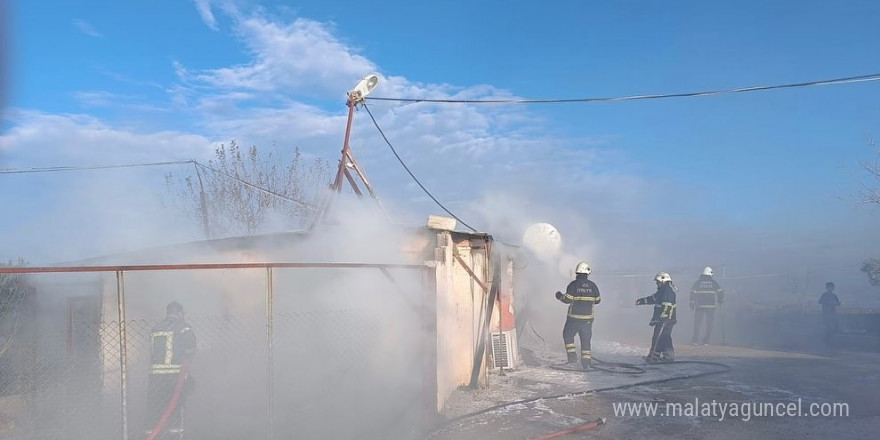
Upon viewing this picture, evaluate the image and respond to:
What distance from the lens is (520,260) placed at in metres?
14.0

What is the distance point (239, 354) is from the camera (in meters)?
9.86

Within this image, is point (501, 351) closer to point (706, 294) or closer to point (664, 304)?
point (664, 304)

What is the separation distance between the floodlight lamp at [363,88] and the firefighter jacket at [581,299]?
680 cm

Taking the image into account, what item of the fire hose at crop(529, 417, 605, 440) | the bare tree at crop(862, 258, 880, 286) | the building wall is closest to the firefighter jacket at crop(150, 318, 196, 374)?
the building wall

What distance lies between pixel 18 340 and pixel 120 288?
6229 mm

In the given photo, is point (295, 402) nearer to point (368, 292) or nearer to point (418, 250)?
point (368, 292)

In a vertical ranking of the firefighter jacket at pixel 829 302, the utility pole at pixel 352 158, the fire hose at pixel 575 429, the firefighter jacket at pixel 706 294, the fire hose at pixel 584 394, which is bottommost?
the fire hose at pixel 584 394

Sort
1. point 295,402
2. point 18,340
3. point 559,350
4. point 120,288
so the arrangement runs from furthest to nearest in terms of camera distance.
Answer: point 559,350
point 18,340
point 295,402
point 120,288

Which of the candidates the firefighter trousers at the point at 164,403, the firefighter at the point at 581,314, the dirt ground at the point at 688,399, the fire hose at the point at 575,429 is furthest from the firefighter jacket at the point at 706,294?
the firefighter trousers at the point at 164,403

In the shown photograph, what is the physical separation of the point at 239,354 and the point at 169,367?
11.6ft

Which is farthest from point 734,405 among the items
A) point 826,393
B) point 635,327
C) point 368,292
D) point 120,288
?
point 635,327

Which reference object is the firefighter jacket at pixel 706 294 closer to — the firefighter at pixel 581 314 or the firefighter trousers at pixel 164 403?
the firefighter at pixel 581 314

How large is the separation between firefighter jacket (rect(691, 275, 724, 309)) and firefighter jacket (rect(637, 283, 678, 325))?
275 cm

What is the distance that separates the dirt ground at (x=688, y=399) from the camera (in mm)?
6625
